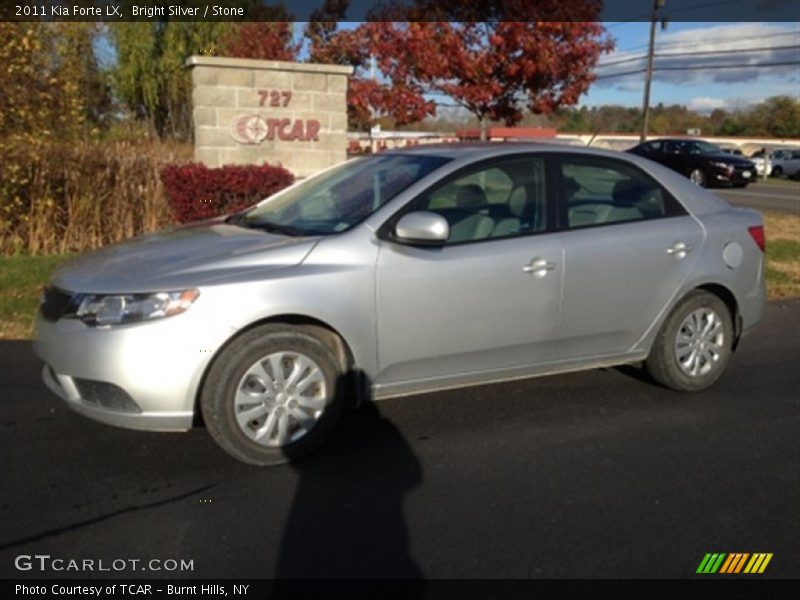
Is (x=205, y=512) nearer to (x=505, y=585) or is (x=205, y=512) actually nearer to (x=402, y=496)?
(x=402, y=496)

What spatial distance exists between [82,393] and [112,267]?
650 mm

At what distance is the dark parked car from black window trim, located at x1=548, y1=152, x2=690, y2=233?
20636 millimetres

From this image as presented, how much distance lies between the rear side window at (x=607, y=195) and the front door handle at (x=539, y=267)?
0.32m

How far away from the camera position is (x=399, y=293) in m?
4.18

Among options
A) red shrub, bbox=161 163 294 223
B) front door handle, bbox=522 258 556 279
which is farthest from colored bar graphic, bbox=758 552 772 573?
red shrub, bbox=161 163 294 223

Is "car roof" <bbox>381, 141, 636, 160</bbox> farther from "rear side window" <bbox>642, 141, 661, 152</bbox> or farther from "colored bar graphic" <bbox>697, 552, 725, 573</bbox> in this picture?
"rear side window" <bbox>642, 141, 661, 152</bbox>

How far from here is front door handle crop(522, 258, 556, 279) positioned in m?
4.53

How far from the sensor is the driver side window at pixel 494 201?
4.48 m

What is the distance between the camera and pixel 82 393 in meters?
3.87

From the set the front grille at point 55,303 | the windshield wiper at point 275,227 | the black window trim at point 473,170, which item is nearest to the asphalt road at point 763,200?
the black window trim at point 473,170

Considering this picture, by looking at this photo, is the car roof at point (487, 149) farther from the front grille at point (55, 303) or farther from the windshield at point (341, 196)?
the front grille at point (55, 303)

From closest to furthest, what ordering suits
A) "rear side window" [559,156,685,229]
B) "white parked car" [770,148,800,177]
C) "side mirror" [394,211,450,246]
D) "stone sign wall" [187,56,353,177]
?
"side mirror" [394,211,450,246] → "rear side window" [559,156,685,229] → "stone sign wall" [187,56,353,177] → "white parked car" [770,148,800,177]

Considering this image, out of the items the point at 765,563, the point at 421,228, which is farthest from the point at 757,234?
the point at 765,563

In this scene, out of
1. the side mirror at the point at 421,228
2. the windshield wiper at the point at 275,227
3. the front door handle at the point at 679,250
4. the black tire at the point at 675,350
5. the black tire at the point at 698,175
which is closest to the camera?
the side mirror at the point at 421,228
